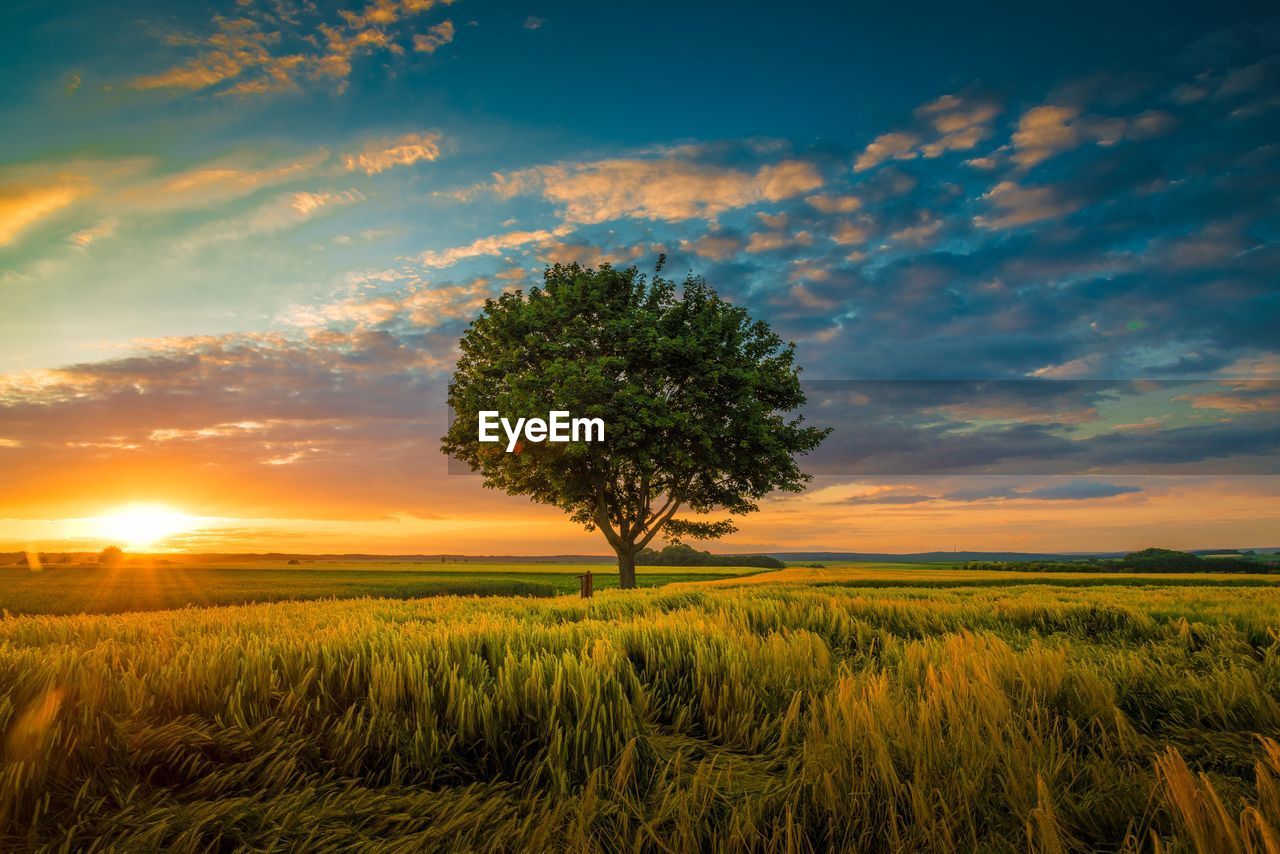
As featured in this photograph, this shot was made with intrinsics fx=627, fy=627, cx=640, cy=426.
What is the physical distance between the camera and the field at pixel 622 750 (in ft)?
6.91

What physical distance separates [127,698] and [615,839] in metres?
2.53

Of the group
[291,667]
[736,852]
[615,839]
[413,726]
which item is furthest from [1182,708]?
[291,667]

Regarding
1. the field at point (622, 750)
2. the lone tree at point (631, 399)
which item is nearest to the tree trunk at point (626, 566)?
the lone tree at point (631, 399)

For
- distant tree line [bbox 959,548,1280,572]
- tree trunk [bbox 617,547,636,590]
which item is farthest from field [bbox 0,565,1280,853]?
distant tree line [bbox 959,548,1280,572]

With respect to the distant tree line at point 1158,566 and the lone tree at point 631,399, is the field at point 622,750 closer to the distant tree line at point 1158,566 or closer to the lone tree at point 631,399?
the lone tree at point 631,399

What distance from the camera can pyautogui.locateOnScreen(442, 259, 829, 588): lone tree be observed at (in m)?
24.2

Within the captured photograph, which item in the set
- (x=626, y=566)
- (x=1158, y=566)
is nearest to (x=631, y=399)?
(x=626, y=566)

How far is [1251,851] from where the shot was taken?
1.66m

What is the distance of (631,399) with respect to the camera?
23781 millimetres

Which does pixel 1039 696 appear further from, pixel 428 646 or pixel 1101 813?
pixel 428 646

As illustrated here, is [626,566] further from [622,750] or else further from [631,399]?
[622,750]

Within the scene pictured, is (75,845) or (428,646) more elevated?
(428,646)

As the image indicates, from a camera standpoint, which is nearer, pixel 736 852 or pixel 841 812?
pixel 736 852

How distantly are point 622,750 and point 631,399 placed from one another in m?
21.1
